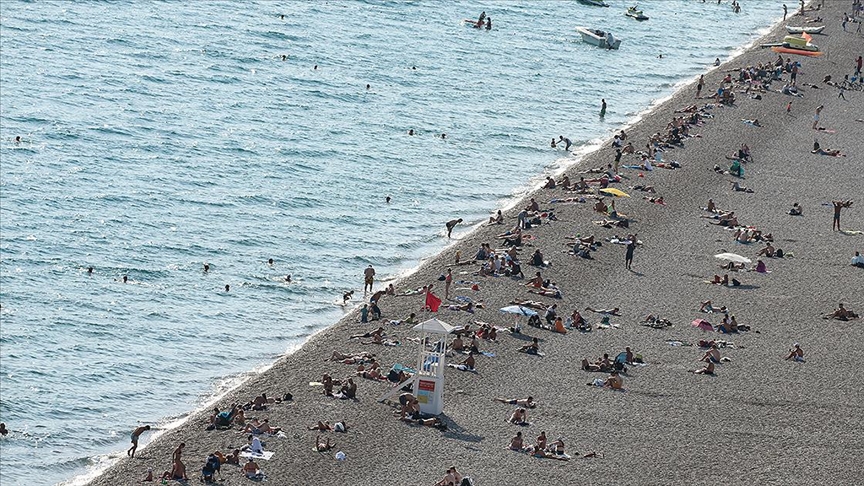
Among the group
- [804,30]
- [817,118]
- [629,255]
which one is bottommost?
[629,255]

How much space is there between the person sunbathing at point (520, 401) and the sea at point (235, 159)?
796 centimetres

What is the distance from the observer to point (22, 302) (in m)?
44.1

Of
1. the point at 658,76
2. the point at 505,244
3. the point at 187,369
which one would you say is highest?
the point at 658,76

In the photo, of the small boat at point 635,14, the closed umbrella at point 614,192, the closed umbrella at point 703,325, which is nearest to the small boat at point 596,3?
the small boat at point 635,14

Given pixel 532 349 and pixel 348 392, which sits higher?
pixel 532 349

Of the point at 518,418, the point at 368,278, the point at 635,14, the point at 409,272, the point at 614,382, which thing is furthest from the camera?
the point at 635,14

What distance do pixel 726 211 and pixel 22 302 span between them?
23.1m

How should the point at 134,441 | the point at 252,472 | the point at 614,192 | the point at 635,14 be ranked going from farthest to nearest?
the point at 635,14
the point at 614,192
the point at 134,441
the point at 252,472

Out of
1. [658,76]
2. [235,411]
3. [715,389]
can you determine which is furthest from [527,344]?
[658,76]

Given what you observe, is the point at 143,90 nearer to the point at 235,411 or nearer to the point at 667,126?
the point at 667,126

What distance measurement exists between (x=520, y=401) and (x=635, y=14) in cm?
7146

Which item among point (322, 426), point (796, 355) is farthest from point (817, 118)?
point (322, 426)

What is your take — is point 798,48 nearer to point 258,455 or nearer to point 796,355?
point 796,355

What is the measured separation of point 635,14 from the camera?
10175 centimetres
